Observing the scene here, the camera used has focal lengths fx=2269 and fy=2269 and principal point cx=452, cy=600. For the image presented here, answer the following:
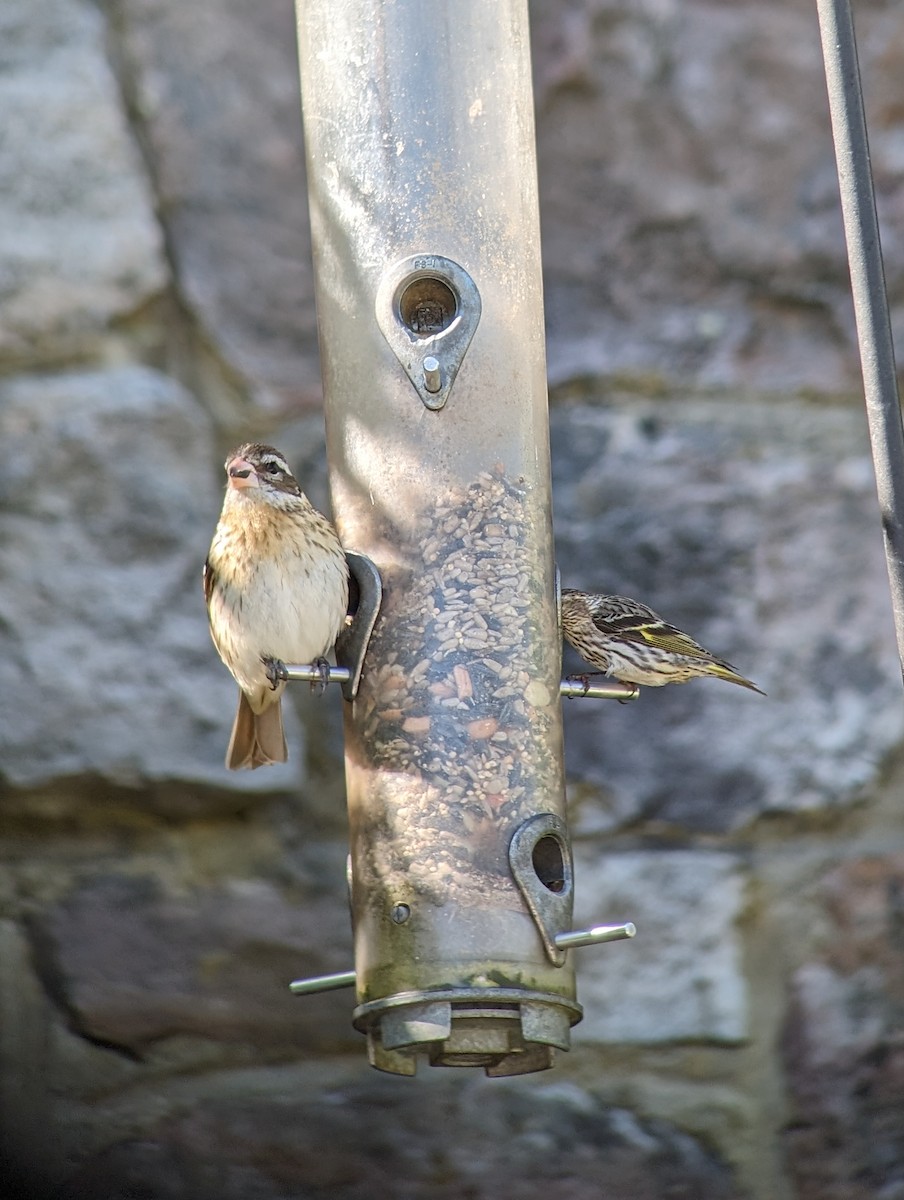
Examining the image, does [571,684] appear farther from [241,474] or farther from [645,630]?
[241,474]

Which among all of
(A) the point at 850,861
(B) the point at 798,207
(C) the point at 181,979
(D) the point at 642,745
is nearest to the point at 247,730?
(C) the point at 181,979

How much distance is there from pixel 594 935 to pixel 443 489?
786 millimetres

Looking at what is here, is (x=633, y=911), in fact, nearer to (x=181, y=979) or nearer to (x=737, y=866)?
(x=737, y=866)

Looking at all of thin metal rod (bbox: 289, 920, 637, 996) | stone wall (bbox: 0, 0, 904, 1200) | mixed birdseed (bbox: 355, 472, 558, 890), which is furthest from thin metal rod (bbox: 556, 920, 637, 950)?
stone wall (bbox: 0, 0, 904, 1200)

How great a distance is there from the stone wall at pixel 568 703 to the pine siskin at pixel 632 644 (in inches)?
11.0

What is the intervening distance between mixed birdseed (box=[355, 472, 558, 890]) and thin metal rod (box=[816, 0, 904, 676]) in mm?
768

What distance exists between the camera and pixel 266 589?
3.93m

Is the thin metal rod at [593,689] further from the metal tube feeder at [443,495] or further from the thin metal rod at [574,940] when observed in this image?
the thin metal rod at [574,940]

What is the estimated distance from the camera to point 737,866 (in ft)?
14.8

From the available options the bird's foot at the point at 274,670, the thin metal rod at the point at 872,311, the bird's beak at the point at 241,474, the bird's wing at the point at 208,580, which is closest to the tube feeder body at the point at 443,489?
the bird's foot at the point at 274,670

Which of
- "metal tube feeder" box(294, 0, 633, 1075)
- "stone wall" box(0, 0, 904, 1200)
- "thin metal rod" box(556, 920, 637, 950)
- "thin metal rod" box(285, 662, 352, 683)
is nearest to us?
"thin metal rod" box(556, 920, 637, 950)

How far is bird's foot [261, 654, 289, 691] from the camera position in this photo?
3.72 m

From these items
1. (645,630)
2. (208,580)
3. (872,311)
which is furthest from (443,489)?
(872,311)

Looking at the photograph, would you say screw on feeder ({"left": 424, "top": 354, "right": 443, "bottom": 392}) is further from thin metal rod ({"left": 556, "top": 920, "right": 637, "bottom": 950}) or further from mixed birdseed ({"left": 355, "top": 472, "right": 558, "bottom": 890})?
thin metal rod ({"left": 556, "top": 920, "right": 637, "bottom": 950})
